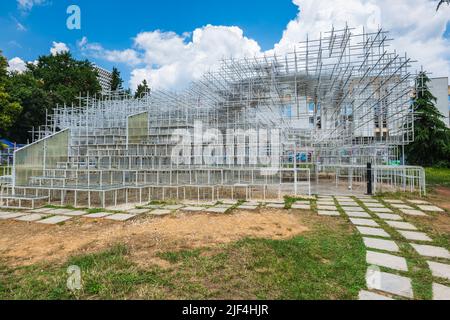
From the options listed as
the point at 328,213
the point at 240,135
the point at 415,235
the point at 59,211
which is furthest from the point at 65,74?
the point at 415,235

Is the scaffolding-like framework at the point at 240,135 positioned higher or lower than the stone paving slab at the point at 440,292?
higher

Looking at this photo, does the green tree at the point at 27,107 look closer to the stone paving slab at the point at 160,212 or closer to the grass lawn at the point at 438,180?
the stone paving slab at the point at 160,212

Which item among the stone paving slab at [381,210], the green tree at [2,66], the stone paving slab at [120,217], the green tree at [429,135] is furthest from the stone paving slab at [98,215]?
the green tree at [429,135]

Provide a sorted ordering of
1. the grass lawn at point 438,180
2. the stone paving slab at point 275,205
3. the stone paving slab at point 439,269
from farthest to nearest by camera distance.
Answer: the grass lawn at point 438,180 < the stone paving slab at point 275,205 < the stone paving slab at point 439,269

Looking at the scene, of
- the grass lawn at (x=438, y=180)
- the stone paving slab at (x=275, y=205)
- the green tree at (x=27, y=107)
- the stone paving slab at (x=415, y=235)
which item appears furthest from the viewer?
the green tree at (x=27, y=107)

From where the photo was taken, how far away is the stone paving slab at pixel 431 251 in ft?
8.74

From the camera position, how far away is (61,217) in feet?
14.2

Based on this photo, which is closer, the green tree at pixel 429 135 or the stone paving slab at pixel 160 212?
the stone paving slab at pixel 160 212

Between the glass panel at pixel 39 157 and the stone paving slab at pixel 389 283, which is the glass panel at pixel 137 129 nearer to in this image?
the glass panel at pixel 39 157

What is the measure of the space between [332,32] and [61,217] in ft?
27.9

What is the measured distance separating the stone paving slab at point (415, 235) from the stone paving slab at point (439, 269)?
2.85ft

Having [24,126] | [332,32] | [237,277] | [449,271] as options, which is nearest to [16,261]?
[237,277]

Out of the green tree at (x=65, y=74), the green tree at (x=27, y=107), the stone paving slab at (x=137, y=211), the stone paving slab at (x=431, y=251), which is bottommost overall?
the stone paving slab at (x=431, y=251)

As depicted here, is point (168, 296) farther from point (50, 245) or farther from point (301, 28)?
point (301, 28)
